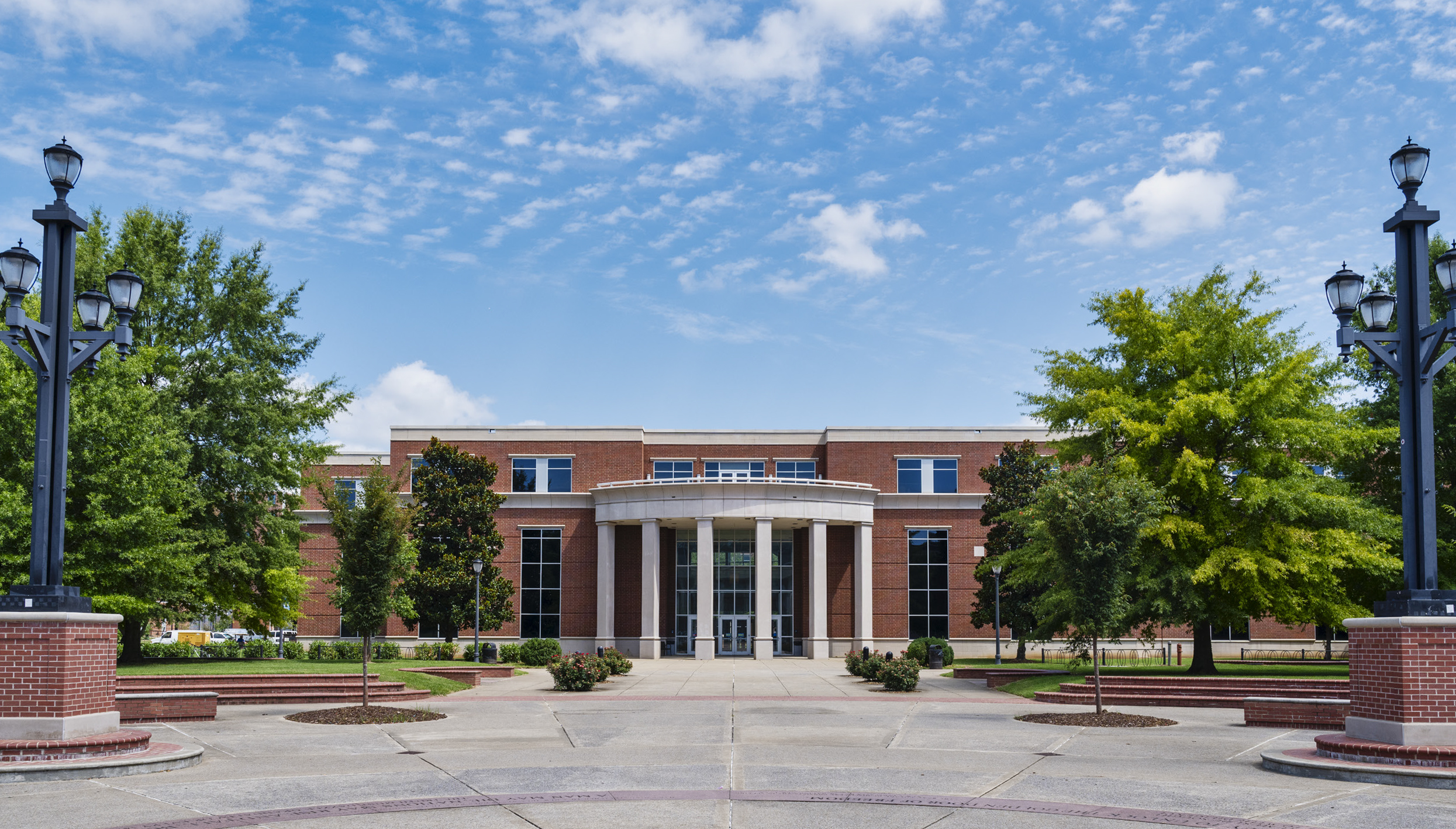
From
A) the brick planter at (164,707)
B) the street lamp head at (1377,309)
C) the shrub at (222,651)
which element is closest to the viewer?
the street lamp head at (1377,309)

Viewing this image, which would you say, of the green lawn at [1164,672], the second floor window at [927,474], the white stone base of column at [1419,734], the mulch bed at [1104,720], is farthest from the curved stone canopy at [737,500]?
the white stone base of column at [1419,734]

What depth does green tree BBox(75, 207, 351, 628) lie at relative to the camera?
101 ft

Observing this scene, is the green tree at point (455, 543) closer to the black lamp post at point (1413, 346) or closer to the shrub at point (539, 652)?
the shrub at point (539, 652)

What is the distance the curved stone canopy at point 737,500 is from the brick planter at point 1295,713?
2963 cm

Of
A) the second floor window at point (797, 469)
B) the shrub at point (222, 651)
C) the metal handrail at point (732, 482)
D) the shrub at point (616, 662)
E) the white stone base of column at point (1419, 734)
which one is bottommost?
the shrub at point (222, 651)

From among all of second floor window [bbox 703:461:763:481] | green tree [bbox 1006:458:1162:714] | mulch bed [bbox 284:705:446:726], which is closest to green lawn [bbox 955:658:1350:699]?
green tree [bbox 1006:458:1162:714]

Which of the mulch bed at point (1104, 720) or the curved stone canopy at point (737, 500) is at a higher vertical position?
the curved stone canopy at point (737, 500)

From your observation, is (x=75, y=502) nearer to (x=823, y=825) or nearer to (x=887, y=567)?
(x=823, y=825)

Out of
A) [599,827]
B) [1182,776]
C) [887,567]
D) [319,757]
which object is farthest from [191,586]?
[887,567]

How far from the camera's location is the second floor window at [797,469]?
55.2m

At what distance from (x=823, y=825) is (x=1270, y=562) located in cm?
2095

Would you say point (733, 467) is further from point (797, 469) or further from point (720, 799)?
point (720, 799)

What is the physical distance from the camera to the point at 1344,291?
1418 centimetres

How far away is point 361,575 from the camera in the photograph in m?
20.1
